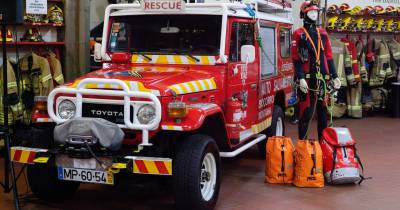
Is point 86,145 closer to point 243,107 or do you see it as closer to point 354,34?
point 243,107

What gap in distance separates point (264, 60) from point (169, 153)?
2.59 metres

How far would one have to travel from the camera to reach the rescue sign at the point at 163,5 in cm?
603

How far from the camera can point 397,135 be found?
34.2ft

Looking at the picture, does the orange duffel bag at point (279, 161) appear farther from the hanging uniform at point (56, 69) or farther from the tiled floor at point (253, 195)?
the hanging uniform at point (56, 69)

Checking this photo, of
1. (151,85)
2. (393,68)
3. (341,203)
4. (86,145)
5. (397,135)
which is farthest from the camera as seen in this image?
(393,68)

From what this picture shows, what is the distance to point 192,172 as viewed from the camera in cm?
488

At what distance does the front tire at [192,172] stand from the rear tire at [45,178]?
1281 mm

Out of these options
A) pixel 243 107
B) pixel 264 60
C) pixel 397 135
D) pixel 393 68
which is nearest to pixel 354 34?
pixel 393 68

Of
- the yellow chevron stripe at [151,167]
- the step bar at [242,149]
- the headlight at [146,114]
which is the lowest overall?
the step bar at [242,149]

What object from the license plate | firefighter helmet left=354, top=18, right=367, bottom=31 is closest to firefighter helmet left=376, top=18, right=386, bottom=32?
firefighter helmet left=354, top=18, right=367, bottom=31

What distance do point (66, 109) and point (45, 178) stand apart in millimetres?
757

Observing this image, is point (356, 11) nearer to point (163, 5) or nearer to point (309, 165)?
point (309, 165)

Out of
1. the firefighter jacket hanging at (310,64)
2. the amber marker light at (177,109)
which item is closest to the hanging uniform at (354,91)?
the firefighter jacket hanging at (310,64)

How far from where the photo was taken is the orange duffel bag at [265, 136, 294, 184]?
6.45 m
